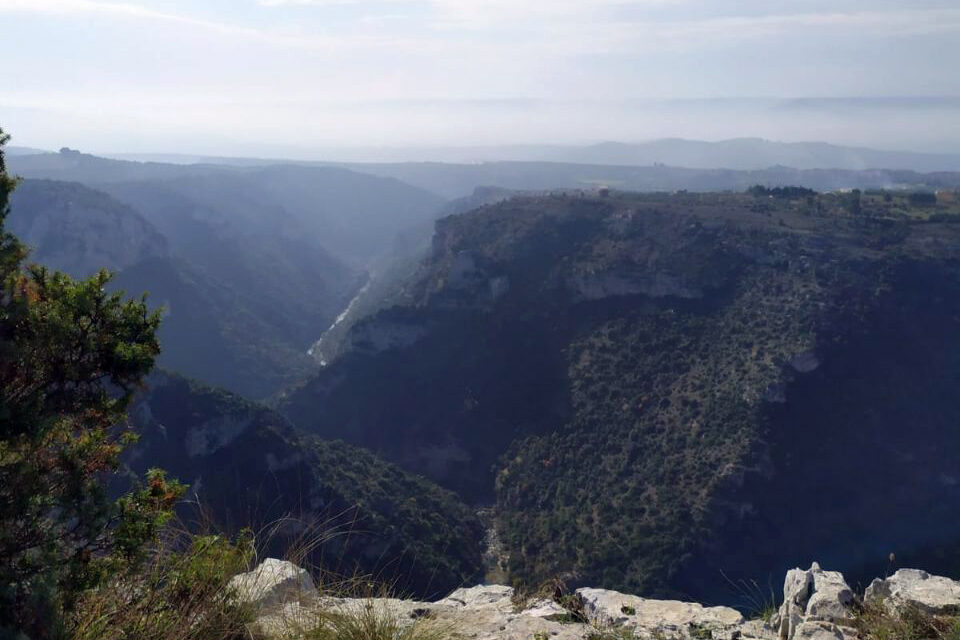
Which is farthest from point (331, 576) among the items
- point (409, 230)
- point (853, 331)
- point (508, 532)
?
point (409, 230)

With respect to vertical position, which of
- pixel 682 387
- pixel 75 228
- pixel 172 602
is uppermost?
pixel 75 228

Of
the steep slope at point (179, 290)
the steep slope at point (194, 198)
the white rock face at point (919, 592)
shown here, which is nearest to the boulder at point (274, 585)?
the white rock face at point (919, 592)

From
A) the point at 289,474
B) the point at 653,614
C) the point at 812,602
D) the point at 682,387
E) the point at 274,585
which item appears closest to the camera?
the point at 274,585

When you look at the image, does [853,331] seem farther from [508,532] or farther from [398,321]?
[398,321]

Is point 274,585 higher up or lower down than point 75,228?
lower down

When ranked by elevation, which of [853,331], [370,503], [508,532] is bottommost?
[508,532]

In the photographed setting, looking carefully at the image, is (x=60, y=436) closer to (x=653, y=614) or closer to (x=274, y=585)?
(x=274, y=585)

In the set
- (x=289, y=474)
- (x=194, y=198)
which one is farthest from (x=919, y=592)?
(x=194, y=198)
